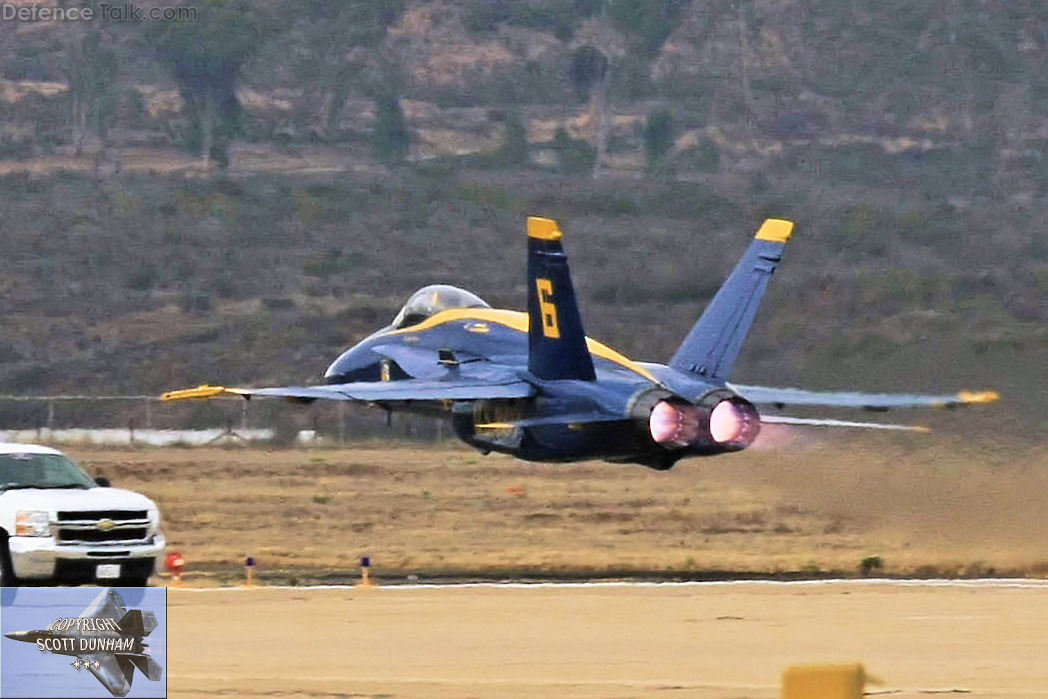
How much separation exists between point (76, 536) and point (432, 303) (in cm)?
1273

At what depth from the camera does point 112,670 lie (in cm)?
1423

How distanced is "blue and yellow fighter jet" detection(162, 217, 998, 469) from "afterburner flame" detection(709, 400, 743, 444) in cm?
2

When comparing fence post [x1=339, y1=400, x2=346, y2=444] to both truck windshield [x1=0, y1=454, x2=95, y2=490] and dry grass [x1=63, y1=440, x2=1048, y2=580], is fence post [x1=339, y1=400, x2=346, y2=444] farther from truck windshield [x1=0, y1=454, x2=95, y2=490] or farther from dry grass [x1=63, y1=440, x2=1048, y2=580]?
truck windshield [x1=0, y1=454, x2=95, y2=490]

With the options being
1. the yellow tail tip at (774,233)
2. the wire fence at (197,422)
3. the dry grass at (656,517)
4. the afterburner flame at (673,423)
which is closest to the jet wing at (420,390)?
the dry grass at (656,517)

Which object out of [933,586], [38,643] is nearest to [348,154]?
[933,586]

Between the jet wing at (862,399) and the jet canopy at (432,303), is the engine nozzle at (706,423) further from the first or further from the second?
the jet canopy at (432,303)

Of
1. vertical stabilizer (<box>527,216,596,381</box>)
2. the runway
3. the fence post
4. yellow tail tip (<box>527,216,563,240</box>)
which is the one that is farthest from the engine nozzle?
the fence post

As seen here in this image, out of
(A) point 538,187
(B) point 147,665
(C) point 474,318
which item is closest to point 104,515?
(B) point 147,665

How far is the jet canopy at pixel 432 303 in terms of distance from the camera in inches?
1330

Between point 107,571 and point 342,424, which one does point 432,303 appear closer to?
point 107,571

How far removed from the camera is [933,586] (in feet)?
83.2

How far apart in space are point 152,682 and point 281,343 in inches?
1991

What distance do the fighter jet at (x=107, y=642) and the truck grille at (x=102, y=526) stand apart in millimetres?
5994

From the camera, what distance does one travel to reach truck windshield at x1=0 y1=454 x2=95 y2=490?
74.5ft
